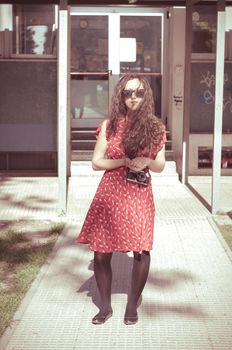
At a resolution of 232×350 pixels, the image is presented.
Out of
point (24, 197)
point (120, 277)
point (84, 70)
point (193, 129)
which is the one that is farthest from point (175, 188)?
point (120, 277)

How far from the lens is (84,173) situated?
1096 cm

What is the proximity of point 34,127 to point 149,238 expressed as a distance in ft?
21.8

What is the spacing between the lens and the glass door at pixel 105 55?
12.0 metres

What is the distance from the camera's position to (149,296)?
5.59 meters

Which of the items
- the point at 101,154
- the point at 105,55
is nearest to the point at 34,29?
the point at 105,55

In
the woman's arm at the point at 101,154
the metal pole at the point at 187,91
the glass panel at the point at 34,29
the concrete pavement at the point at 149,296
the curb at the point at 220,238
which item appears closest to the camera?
the concrete pavement at the point at 149,296

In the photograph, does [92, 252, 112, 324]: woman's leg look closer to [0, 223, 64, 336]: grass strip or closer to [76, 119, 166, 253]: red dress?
[76, 119, 166, 253]: red dress

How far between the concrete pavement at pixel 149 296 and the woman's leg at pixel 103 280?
0.07 m

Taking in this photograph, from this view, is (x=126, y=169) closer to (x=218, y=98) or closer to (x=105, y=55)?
(x=218, y=98)

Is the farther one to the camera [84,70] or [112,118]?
[84,70]

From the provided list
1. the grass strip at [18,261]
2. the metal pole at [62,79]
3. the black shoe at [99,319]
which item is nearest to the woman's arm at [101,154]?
the black shoe at [99,319]

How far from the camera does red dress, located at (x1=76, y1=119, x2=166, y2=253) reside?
477 centimetres

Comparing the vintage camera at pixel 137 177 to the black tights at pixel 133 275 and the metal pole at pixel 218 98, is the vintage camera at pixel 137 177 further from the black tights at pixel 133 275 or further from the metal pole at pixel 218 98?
the metal pole at pixel 218 98

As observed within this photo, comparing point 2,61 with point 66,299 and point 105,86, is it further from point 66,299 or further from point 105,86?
point 66,299
